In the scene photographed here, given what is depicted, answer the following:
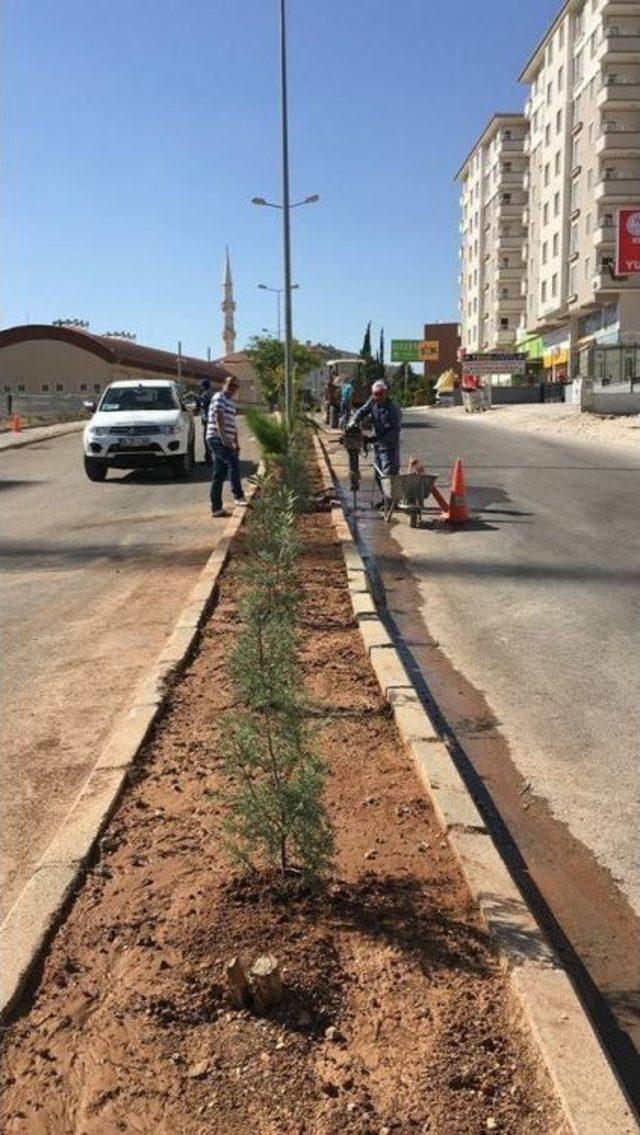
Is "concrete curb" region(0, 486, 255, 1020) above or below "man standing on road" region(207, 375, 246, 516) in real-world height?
below

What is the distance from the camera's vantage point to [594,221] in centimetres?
6488

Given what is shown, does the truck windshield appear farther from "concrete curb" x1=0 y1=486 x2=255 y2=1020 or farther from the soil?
the soil

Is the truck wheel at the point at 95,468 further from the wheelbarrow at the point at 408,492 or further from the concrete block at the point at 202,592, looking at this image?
the concrete block at the point at 202,592

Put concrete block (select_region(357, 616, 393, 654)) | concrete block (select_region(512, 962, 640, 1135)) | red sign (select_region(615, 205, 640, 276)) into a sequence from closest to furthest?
concrete block (select_region(512, 962, 640, 1135)) < concrete block (select_region(357, 616, 393, 654)) < red sign (select_region(615, 205, 640, 276))

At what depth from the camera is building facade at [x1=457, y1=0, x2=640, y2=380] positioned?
62250mm

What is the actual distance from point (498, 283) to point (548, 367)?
18.6 meters

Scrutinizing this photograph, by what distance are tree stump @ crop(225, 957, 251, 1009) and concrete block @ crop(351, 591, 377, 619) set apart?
14.6ft

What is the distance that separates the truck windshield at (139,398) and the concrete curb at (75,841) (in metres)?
12.8

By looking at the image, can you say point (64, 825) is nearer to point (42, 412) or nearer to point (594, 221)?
point (42, 412)

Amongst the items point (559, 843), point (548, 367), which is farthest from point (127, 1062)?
point (548, 367)

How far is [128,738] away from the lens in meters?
4.59

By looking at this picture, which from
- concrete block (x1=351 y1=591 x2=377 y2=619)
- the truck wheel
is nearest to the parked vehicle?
the truck wheel

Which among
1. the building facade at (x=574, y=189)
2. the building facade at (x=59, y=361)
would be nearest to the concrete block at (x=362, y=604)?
the building facade at (x=574, y=189)

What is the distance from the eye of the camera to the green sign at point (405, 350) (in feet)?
375
